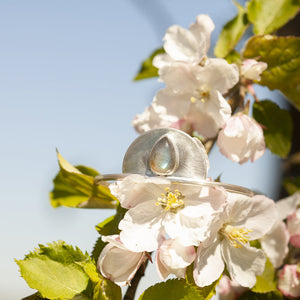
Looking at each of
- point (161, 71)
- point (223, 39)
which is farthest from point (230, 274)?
point (223, 39)

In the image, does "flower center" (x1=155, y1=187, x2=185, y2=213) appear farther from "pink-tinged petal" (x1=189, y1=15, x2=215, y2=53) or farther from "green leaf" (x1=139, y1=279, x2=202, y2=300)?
"pink-tinged petal" (x1=189, y1=15, x2=215, y2=53)

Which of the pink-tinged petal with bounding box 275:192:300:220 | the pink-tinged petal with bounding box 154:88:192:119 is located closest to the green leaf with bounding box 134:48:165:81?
the pink-tinged petal with bounding box 154:88:192:119

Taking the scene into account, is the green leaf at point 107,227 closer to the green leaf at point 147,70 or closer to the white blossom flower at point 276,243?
the white blossom flower at point 276,243

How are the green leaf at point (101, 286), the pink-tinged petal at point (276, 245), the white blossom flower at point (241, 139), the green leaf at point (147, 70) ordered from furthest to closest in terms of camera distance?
the green leaf at point (147, 70), the pink-tinged petal at point (276, 245), the white blossom flower at point (241, 139), the green leaf at point (101, 286)

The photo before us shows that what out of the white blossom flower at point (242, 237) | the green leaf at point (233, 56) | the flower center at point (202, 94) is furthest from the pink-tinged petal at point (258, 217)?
the green leaf at point (233, 56)

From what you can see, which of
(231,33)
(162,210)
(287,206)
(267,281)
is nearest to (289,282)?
(267,281)

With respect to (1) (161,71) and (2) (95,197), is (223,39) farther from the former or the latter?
(2) (95,197)

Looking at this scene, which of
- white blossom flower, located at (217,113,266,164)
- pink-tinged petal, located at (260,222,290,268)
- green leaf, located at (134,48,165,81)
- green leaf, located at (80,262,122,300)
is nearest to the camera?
green leaf, located at (80,262,122,300)

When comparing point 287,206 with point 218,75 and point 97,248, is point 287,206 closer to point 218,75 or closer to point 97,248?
point 218,75
